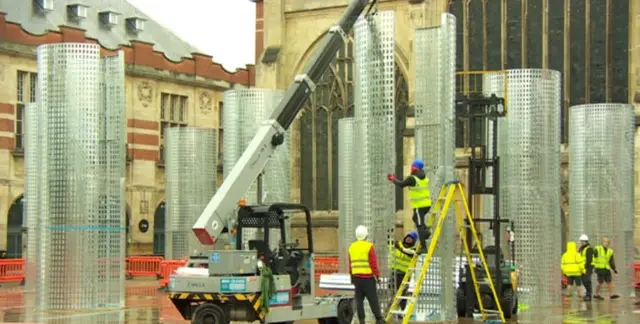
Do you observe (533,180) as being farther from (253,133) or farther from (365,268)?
(365,268)

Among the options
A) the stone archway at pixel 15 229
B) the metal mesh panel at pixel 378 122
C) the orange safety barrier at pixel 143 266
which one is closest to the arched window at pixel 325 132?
the orange safety barrier at pixel 143 266

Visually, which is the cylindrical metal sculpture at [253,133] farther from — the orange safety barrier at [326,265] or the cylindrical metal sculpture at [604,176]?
the orange safety barrier at [326,265]

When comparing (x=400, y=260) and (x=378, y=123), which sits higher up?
(x=378, y=123)

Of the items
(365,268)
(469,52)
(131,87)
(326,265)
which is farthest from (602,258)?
(131,87)

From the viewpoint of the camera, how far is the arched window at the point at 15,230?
44.6 m

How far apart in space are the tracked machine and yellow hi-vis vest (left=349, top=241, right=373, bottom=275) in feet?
4.63

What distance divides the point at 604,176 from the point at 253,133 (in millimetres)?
8890

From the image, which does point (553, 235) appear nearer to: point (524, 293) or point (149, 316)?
point (524, 293)

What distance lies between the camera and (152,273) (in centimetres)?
4175

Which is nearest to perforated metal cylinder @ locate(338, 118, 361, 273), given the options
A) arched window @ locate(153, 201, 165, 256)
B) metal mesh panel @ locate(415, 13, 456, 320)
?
metal mesh panel @ locate(415, 13, 456, 320)

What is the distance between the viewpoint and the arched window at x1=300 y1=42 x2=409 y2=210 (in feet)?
147

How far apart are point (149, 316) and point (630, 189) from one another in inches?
521

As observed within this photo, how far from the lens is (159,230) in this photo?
5141 centimetres

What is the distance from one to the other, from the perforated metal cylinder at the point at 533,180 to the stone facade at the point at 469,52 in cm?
1185
